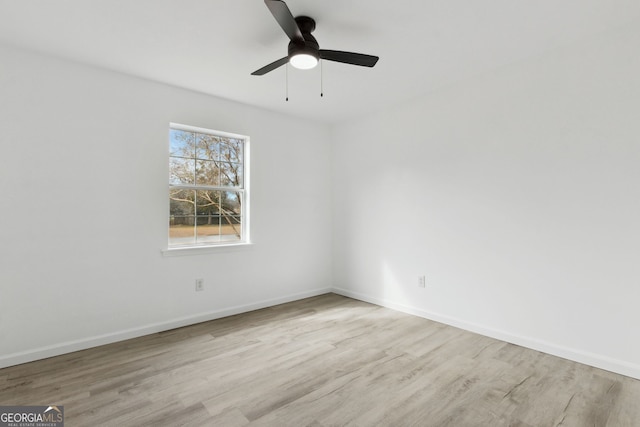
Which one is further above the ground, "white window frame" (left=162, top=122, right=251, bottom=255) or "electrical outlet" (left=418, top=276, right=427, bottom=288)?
"white window frame" (left=162, top=122, right=251, bottom=255)

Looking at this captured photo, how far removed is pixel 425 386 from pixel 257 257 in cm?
246

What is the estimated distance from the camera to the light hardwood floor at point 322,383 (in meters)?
1.92

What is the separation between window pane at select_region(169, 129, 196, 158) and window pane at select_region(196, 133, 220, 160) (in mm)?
69

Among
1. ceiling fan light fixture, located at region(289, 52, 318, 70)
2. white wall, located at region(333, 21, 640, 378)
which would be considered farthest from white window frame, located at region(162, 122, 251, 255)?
ceiling fan light fixture, located at region(289, 52, 318, 70)

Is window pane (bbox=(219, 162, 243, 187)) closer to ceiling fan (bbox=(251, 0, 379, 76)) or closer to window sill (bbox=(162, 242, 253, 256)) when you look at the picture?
window sill (bbox=(162, 242, 253, 256))

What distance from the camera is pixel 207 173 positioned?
12.3 feet

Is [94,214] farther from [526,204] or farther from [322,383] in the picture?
[526,204]

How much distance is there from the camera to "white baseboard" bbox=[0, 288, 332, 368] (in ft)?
8.52

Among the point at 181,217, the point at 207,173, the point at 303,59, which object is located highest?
the point at 303,59

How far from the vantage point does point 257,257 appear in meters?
4.07

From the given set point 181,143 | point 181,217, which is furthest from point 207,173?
point 181,217

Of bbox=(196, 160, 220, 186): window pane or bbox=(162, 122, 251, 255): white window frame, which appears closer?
bbox=(162, 122, 251, 255): white window frame

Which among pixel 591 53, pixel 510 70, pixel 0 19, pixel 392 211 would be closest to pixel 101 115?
pixel 0 19

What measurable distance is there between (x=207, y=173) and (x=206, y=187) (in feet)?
0.59
